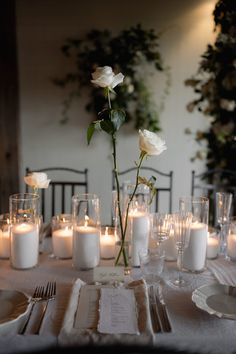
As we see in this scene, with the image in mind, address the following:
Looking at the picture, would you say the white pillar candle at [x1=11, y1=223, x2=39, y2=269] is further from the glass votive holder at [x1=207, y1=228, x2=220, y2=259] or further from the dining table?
the glass votive holder at [x1=207, y1=228, x2=220, y2=259]

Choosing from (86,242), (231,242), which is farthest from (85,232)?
(231,242)

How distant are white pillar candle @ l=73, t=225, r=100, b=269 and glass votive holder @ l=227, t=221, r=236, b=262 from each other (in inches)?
22.1

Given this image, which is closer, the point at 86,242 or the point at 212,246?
the point at 86,242

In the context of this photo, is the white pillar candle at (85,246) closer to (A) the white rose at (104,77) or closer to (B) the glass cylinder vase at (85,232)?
(B) the glass cylinder vase at (85,232)

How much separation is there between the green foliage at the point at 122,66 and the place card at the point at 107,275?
2161mm

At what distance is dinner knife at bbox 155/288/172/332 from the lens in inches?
43.2

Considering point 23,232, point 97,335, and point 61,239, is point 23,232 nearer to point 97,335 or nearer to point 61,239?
point 61,239

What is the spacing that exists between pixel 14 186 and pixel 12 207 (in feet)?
6.89

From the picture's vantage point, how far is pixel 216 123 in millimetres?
2760

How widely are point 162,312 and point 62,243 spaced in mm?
590

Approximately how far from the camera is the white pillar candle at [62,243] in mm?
1622

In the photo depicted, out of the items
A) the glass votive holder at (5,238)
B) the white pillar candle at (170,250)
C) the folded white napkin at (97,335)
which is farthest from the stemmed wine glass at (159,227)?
the glass votive holder at (5,238)

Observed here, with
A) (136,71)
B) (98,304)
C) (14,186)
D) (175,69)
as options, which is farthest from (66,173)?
(98,304)

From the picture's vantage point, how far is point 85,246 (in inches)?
58.8
